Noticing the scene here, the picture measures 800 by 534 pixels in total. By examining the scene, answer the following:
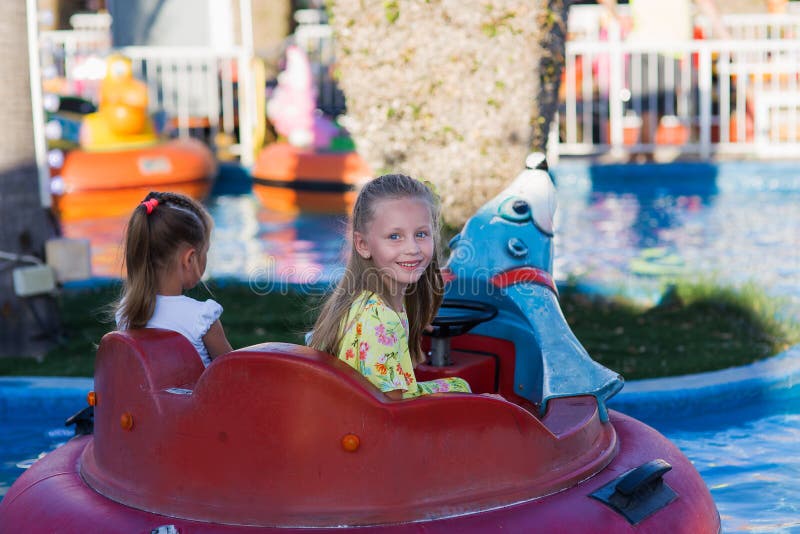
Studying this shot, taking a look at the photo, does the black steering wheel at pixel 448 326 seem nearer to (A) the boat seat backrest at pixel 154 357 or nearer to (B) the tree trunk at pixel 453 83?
(A) the boat seat backrest at pixel 154 357

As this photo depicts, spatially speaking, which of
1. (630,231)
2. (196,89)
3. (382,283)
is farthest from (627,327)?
(196,89)

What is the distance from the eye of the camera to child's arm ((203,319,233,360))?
114 inches

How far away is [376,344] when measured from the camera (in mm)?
2514

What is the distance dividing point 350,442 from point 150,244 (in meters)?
0.75

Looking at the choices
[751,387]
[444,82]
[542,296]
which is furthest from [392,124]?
[542,296]

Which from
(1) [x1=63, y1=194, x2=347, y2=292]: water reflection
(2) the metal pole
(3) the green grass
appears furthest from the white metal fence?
(2) the metal pole

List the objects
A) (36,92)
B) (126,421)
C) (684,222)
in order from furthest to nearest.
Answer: (684,222) < (36,92) < (126,421)

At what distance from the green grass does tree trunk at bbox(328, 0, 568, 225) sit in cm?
81

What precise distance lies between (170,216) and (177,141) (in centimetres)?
857

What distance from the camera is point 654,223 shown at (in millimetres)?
8773

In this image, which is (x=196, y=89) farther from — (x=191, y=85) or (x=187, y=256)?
(x=187, y=256)

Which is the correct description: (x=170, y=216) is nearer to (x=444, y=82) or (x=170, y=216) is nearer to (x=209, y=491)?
(x=209, y=491)

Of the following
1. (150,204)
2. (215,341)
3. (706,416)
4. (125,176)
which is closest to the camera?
(150,204)

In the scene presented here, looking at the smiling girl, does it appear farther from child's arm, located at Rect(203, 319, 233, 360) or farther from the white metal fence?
the white metal fence
